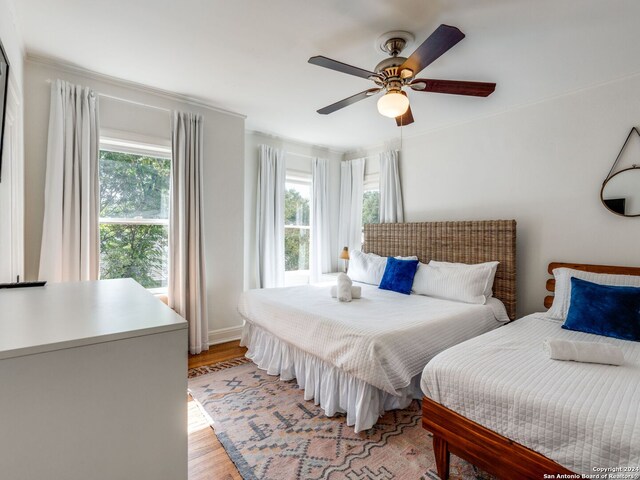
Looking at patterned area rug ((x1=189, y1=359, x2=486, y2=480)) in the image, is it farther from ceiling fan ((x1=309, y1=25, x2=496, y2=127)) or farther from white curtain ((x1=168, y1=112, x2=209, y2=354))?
ceiling fan ((x1=309, y1=25, x2=496, y2=127))

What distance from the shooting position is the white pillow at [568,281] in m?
2.37

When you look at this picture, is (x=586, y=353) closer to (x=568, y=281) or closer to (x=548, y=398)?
(x=548, y=398)

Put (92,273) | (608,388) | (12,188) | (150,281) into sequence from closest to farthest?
1. (608,388)
2. (12,188)
3. (92,273)
4. (150,281)

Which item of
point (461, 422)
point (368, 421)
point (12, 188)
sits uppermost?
point (12, 188)

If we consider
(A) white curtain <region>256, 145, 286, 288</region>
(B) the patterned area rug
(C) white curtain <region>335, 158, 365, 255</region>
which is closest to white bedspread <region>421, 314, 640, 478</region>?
(B) the patterned area rug

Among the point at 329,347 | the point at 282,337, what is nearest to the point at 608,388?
the point at 329,347

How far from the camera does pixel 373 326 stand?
209 cm

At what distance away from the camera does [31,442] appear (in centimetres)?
70

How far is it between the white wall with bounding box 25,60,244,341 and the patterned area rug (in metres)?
1.25

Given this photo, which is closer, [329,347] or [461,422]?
[461,422]

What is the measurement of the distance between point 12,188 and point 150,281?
A: 149 cm

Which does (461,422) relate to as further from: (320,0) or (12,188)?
(12,188)

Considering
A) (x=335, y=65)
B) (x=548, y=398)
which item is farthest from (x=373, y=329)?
(x=335, y=65)

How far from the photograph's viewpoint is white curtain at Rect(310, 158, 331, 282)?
482cm
